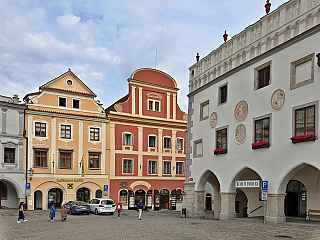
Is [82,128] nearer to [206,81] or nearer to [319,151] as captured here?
[206,81]

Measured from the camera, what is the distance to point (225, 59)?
2377cm

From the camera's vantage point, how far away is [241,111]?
21547mm

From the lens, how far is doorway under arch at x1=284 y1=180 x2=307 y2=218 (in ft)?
69.3

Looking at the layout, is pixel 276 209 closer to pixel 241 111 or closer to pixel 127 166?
pixel 241 111

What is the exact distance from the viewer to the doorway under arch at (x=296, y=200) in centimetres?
2111

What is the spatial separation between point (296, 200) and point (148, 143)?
2120 centimetres

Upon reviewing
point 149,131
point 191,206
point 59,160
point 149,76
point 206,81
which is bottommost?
point 191,206

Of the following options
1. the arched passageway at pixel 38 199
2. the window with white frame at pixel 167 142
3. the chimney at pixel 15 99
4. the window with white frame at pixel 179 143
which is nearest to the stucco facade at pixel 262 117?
the window with white frame at pixel 167 142

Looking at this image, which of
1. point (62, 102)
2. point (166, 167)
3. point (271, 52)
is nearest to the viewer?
point (271, 52)

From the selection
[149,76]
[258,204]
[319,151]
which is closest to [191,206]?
[258,204]

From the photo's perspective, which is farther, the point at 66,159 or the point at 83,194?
the point at 83,194

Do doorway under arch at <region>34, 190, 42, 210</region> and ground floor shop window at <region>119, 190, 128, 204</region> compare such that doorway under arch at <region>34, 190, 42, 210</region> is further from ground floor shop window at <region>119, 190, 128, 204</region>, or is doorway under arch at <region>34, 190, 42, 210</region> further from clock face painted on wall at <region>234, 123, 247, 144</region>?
clock face painted on wall at <region>234, 123, 247, 144</region>

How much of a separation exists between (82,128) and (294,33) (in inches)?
955

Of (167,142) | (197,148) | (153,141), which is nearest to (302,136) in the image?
(197,148)
